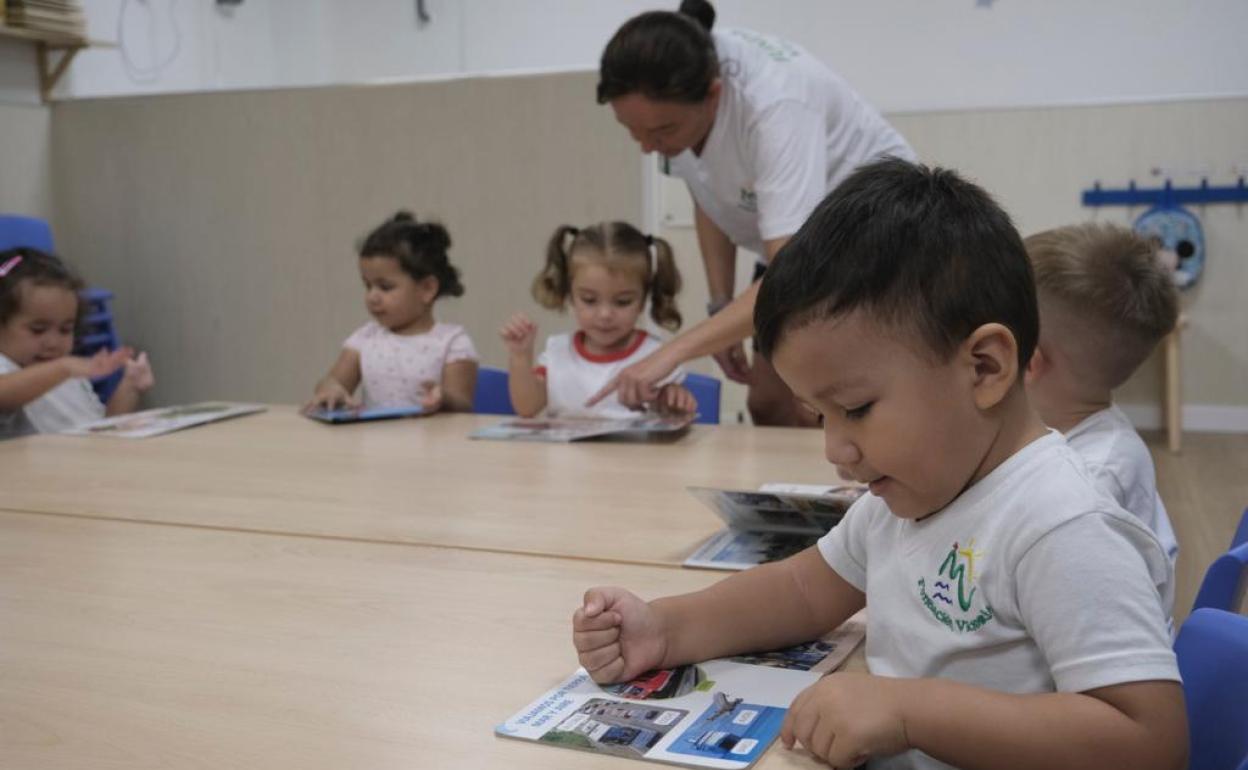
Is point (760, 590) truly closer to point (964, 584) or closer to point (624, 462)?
point (964, 584)

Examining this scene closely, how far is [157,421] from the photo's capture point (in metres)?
2.31

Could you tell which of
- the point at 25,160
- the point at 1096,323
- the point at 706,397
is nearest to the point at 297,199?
the point at 25,160

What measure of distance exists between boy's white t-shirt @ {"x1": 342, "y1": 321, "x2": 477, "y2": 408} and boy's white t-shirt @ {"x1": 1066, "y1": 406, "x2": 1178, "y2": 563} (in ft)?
5.88

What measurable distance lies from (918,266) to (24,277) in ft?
7.73

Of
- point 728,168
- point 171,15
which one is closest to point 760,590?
point 728,168

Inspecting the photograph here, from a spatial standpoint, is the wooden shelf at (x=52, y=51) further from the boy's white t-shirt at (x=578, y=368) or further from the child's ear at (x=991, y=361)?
the child's ear at (x=991, y=361)

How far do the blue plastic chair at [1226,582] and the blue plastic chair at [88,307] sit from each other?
10.7 ft

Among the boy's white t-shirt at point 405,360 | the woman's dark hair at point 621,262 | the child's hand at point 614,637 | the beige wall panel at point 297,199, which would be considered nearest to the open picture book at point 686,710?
the child's hand at point 614,637

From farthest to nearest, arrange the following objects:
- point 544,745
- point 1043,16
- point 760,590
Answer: point 1043,16 < point 760,590 < point 544,745

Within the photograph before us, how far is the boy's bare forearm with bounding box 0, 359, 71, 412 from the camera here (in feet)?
7.82

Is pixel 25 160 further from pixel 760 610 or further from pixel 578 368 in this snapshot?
pixel 760 610

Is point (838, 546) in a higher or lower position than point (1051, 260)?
lower

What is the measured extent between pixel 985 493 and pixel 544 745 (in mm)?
357

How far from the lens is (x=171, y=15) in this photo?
17.8ft
